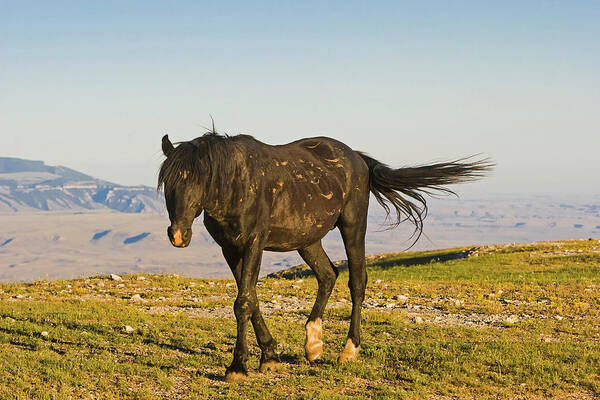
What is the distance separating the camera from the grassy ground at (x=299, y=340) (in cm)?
908

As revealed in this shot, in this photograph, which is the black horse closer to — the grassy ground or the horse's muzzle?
the horse's muzzle

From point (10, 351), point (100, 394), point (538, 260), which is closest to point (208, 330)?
point (10, 351)

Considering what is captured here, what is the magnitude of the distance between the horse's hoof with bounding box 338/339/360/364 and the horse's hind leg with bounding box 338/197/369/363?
0.42ft

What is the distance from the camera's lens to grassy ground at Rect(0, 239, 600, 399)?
9.08 metres

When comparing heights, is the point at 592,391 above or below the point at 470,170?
below

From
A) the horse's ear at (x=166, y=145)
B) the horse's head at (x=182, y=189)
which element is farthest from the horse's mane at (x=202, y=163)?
the horse's ear at (x=166, y=145)

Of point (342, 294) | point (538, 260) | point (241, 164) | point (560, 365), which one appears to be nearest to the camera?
point (241, 164)

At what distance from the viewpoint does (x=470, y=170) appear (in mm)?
12125

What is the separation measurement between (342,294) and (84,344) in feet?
33.4

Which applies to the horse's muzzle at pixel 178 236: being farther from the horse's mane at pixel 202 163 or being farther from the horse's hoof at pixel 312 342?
the horse's hoof at pixel 312 342

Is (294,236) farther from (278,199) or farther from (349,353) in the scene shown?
(349,353)

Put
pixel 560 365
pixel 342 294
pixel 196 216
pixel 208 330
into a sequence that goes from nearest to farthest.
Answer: pixel 196 216 → pixel 560 365 → pixel 208 330 → pixel 342 294

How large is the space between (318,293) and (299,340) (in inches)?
86.7

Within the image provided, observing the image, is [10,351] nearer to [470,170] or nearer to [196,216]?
[196,216]
